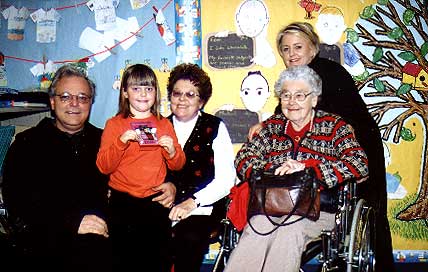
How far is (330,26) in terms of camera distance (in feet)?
13.3

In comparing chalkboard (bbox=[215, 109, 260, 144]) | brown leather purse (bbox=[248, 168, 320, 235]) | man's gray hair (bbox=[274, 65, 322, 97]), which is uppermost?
man's gray hair (bbox=[274, 65, 322, 97])

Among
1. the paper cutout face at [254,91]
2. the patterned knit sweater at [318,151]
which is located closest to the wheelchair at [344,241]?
the patterned knit sweater at [318,151]

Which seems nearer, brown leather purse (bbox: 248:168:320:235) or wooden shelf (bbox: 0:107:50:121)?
brown leather purse (bbox: 248:168:320:235)

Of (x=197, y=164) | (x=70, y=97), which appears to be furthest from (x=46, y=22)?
(x=197, y=164)

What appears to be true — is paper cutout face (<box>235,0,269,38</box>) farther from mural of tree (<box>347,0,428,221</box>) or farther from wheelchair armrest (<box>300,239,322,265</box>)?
wheelchair armrest (<box>300,239,322,265</box>)

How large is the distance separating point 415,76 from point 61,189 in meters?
3.15

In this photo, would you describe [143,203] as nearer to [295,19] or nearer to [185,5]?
[185,5]

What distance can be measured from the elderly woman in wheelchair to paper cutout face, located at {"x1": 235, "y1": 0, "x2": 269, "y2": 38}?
3.70ft

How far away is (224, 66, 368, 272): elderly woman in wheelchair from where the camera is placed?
8.54 ft

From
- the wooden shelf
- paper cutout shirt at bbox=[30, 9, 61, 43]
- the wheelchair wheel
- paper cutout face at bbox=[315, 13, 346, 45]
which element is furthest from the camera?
paper cutout shirt at bbox=[30, 9, 61, 43]

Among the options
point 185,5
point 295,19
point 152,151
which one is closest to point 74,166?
point 152,151

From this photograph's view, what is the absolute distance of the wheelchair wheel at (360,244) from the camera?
256 cm

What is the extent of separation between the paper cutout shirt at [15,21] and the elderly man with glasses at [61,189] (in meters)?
1.40

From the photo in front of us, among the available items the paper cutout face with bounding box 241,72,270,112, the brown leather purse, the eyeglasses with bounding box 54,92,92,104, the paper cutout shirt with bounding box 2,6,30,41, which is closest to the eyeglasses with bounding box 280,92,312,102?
the brown leather purse
